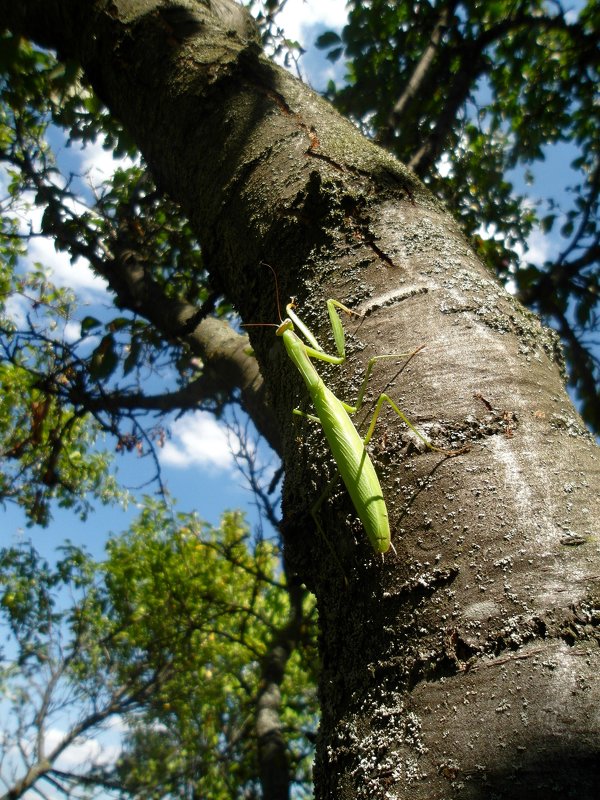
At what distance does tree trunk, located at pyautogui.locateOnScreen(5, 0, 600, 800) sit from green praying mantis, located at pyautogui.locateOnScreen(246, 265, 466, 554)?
3 cm

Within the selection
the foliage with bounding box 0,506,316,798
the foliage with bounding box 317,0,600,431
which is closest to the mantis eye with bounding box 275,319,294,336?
the foliage with bounding box 317,0,600,431

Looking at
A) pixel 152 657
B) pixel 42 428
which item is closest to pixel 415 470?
pixel 42 428

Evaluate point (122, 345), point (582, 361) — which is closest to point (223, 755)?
point (122, 345)

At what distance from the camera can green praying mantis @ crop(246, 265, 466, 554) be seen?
1.15 m

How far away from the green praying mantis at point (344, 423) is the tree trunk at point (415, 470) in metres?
0.03

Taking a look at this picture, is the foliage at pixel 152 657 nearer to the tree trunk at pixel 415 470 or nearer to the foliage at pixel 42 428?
the foliage at pixel 42 428

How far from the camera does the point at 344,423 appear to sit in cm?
→ 134

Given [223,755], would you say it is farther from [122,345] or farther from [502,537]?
[502,537]

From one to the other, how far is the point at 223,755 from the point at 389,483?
10.0 m

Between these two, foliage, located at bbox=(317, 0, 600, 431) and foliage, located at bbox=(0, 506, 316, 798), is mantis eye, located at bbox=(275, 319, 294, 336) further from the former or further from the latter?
foliage, located at bbox=(0, 506, 316, 798)

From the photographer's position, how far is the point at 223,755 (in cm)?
920

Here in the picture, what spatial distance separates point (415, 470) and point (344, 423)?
0.80ft

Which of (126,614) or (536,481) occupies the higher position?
(126,614)

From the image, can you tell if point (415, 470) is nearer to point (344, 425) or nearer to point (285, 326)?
point (344, 425)
